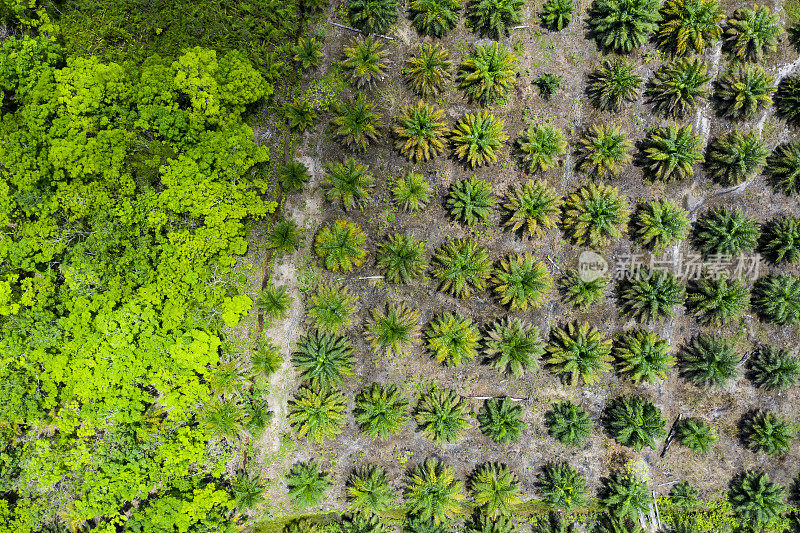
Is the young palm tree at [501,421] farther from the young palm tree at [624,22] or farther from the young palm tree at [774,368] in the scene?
the young palm tree at [624,22]

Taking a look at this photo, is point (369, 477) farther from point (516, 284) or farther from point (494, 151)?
point (494, 151)

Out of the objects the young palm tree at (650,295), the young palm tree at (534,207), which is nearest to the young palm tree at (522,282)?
the young palm tree at (534,207)

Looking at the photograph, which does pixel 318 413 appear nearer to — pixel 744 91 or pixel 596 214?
pixel 596 214

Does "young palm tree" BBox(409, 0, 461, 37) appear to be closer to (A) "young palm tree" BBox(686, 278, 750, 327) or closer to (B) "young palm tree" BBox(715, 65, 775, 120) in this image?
(B) "young palm tree" BBox(715, 65, 775, 120)

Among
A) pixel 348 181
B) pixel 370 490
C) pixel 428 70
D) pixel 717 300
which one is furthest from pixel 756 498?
pixel 428 70

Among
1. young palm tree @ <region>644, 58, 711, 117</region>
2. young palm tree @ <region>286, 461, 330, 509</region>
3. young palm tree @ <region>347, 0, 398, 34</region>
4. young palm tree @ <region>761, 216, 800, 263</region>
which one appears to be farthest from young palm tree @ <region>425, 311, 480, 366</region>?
young palm tree @ <region>761, 216, 800, 263</region>

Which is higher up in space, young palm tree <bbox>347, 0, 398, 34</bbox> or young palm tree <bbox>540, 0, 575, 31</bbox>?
young palm tree <bbox>540, 0, 575, 31</bbox>

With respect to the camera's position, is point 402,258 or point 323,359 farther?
point 402,258
